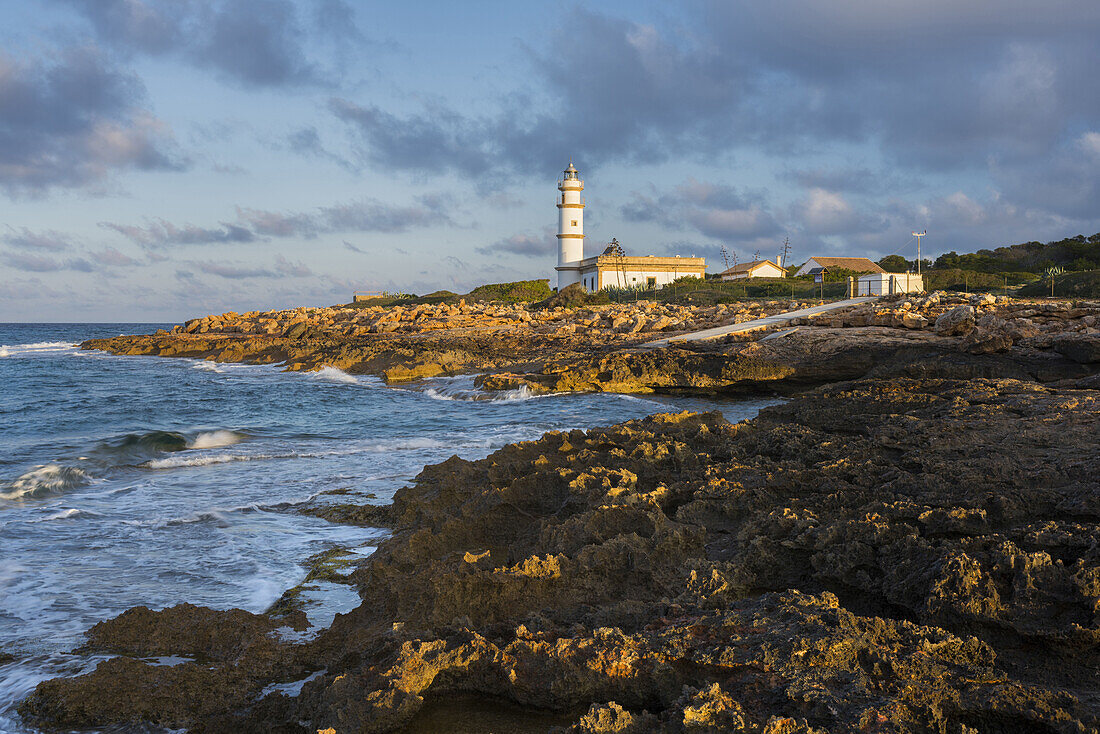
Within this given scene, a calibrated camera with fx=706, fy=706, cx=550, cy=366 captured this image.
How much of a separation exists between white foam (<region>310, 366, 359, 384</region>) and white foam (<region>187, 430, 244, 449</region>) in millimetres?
8817

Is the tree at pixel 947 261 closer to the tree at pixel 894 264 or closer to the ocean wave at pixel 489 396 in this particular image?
the tree at pixel 894 264

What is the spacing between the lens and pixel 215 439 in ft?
42.4

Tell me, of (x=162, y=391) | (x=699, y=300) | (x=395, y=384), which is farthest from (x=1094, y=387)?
(x=699, y=300)

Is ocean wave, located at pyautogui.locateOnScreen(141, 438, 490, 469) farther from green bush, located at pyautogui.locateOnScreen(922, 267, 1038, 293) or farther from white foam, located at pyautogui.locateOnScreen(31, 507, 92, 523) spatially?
green bush, located at pyautogui.locateOnScreen(922, 267, 1038, 293)

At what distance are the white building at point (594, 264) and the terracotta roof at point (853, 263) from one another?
34.5 ft

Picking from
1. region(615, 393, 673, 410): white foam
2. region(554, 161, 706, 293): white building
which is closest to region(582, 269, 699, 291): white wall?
region(554, 161, 706, 293): white building

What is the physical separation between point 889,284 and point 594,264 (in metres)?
27.7

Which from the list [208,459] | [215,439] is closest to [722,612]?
Answer: [208,459]

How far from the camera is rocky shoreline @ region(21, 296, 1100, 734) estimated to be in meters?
2.40

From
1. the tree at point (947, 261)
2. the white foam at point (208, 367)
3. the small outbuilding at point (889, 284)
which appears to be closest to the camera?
the white foam at point (208, 367)

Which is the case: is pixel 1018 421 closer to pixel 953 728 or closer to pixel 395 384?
pixel 953 728

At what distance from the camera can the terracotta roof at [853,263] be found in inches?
2350

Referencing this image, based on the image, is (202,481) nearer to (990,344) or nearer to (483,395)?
(483,395)

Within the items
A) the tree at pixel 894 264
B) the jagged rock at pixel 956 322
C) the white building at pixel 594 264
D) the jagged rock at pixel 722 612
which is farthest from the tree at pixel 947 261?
the jagged rock at pixel 722 612
